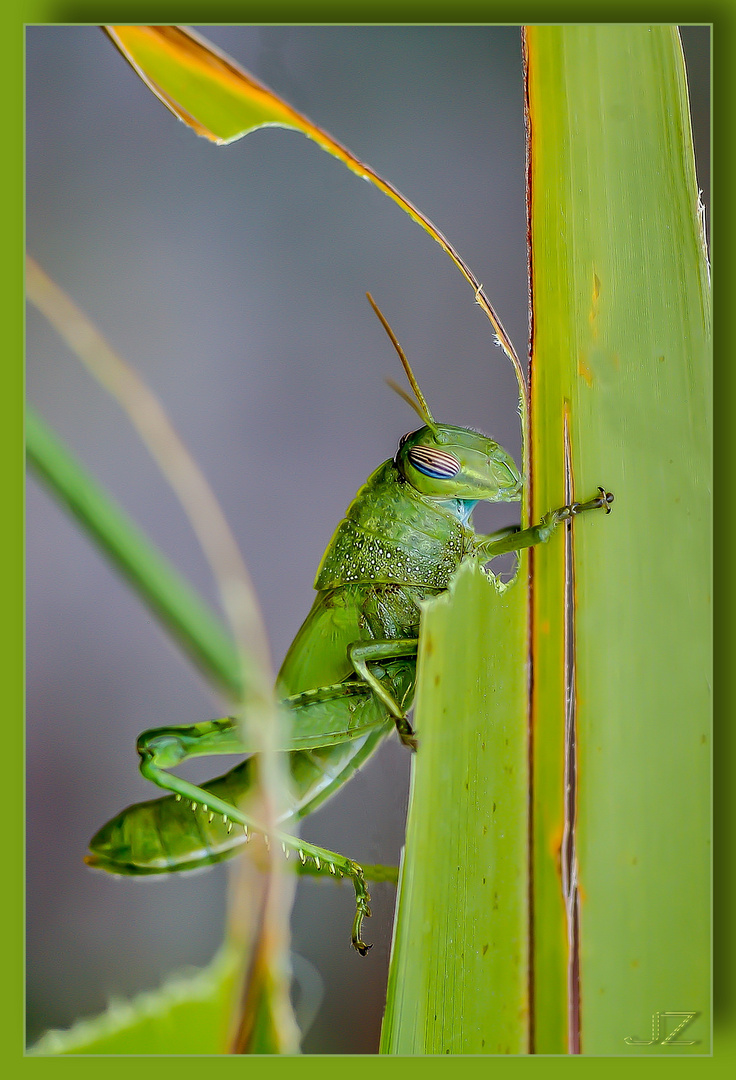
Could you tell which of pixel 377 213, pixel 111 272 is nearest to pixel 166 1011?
pixel 111 272

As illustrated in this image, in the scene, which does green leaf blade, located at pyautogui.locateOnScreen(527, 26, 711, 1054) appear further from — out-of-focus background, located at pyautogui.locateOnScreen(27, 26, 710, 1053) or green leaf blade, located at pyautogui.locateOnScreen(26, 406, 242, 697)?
green leaf blade, located at pyautogui.locateOnScreen(26, 406, 242, 697)

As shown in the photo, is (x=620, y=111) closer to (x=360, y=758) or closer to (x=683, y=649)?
(x=683, y=649)

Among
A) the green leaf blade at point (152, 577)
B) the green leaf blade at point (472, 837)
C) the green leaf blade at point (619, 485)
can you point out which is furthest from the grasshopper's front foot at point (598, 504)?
the green leaf blade at point (152, 577)

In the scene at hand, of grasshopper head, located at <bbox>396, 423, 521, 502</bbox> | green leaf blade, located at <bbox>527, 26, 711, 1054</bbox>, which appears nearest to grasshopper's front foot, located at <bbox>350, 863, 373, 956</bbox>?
green leaf blade, located at <bbox>527, 26, 711, 1054</bbox>

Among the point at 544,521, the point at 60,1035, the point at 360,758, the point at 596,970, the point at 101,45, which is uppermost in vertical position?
the point at 101,45

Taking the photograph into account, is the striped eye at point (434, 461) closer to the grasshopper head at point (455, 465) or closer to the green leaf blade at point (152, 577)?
the grasshopper head at point (455, 465)

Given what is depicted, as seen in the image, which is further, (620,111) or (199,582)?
(199,582)
